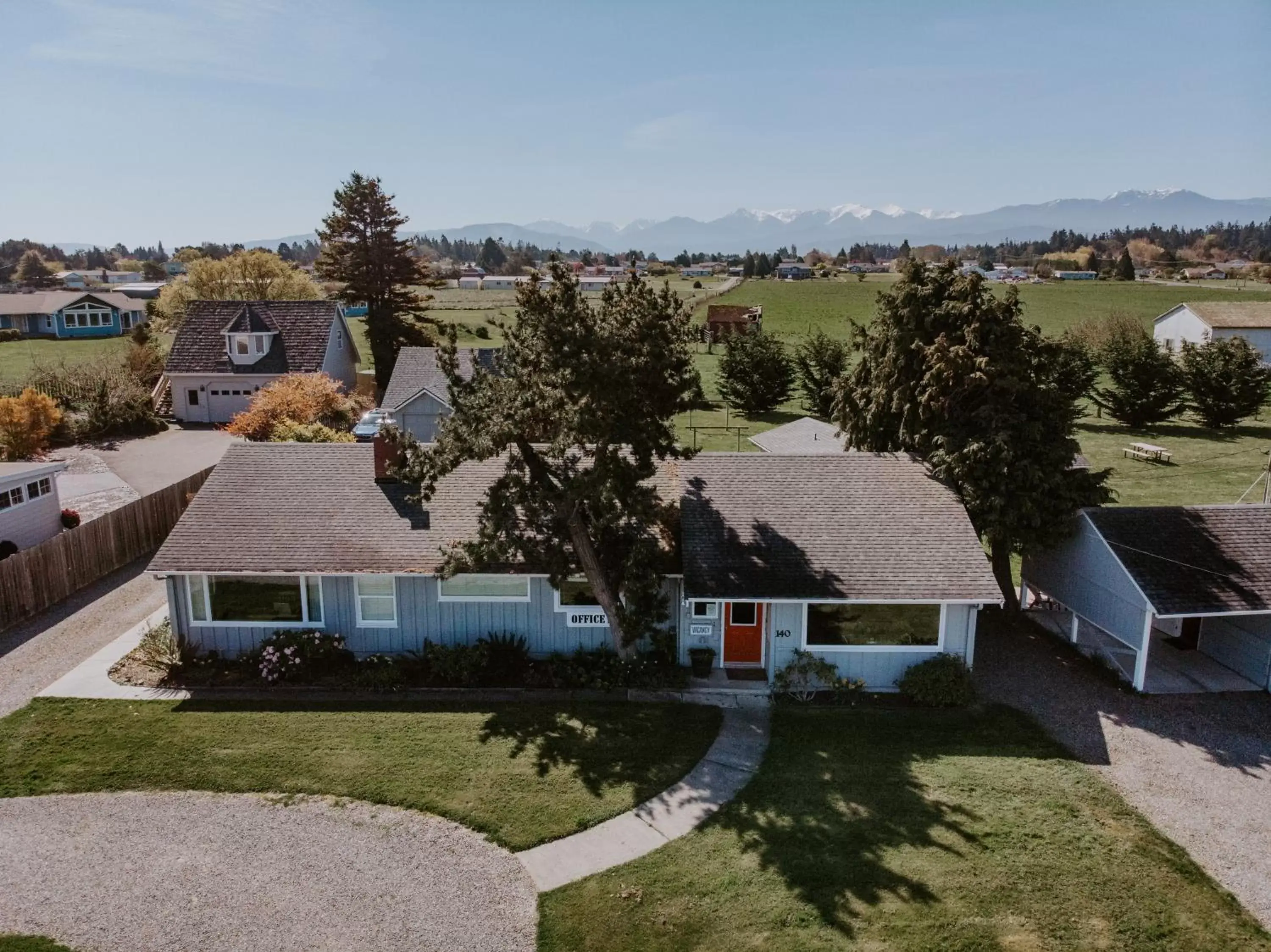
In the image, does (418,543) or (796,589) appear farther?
(418,543)

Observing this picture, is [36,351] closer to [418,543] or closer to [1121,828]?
[418,543]

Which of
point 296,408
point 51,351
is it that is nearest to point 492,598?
point 296,408

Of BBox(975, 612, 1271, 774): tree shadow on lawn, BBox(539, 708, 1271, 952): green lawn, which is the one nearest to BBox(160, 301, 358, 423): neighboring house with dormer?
BBox(975, 612, 1271, 774): tree shadow on lawn

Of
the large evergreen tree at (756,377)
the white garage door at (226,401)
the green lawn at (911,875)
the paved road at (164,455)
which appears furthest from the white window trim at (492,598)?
Result: the white garage door at (226,401)

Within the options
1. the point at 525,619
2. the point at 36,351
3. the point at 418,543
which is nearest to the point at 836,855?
the point at 525,619

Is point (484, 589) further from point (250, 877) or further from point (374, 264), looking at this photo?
point (374, 264)

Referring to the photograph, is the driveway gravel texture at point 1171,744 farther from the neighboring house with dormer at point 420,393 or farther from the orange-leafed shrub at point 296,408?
the orange-leafed shrub at point 296,408
